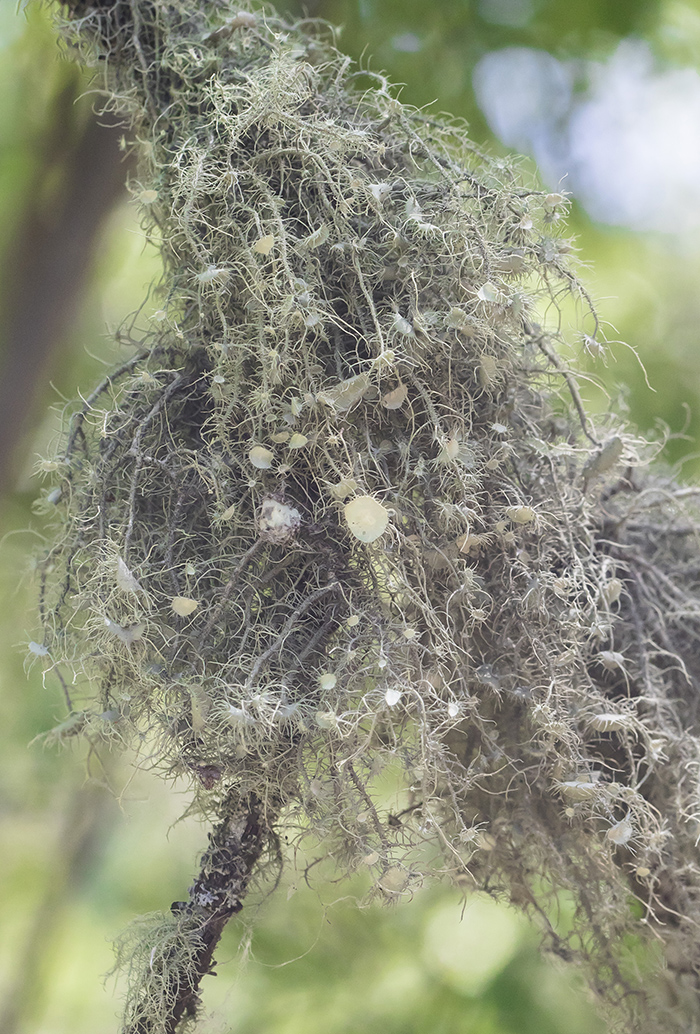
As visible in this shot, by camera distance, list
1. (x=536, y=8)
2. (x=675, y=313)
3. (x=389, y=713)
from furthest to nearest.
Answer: (x=675, y=313) < (x=536, y=8) < (x=389, y=713)

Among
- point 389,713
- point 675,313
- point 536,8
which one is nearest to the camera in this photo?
point 389,713

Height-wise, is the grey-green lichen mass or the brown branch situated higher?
the grey-green lichen mass

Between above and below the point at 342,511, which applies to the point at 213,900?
below

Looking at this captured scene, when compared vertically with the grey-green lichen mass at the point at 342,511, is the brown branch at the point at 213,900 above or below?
below

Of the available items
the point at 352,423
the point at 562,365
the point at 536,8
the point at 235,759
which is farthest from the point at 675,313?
the point at 235,759

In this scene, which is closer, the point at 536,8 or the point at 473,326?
the point at 473,326

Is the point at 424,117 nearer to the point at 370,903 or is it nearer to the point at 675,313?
the point at 370,903

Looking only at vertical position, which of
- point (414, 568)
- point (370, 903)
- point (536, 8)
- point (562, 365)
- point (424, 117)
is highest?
point (536, 8)

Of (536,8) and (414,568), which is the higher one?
(536,8)
